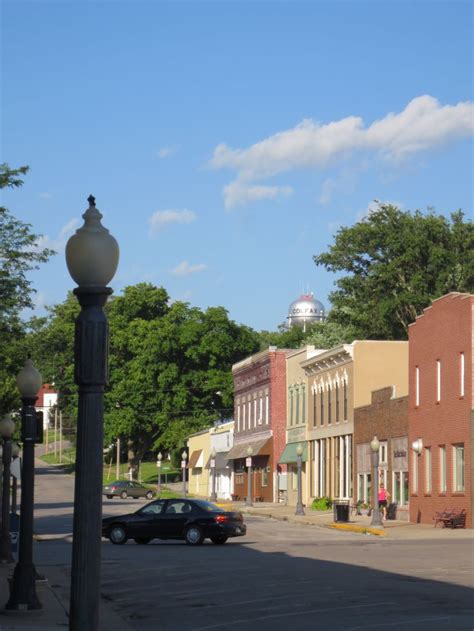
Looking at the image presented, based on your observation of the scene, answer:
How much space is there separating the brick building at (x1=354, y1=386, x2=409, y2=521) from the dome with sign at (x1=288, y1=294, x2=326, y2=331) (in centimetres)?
10498

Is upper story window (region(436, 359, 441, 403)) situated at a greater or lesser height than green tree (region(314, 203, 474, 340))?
lesser

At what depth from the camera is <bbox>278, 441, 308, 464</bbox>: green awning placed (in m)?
69.9

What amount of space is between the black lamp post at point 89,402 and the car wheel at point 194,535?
2740cm

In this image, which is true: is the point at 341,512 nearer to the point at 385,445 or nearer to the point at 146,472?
the point at 385,445

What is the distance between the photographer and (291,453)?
71812mm

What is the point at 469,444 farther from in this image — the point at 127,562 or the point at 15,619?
the point at 15,619

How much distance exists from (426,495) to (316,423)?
61.6ft

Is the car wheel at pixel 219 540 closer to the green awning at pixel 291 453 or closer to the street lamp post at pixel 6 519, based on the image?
the street lamp post at pixel 6 519

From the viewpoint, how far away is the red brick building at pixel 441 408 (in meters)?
45.8

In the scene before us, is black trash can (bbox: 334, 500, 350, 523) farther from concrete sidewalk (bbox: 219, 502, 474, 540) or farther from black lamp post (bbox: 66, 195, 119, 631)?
black lamp post (bbox: 66, 195, 119, 631)

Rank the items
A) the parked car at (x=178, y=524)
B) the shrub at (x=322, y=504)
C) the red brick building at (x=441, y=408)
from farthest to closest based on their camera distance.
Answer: the shrub at (x=322, y=504), the red brick building at (x=441, y=408), the parked car at (x=178, y=524)

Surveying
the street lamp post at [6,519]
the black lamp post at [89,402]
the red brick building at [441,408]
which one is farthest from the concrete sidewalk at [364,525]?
the black lamp post at [89,402]

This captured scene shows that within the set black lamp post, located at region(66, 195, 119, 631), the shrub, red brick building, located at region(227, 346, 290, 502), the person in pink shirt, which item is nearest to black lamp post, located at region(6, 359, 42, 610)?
black lamp post, located at region(66, 195, 119, 631)

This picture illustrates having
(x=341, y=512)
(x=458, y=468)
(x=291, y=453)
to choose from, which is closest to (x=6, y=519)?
(x=458, y=468)
